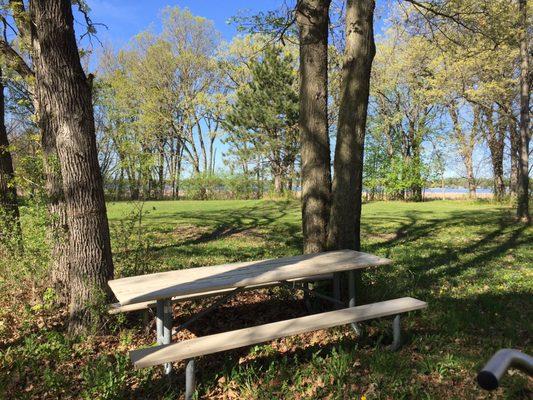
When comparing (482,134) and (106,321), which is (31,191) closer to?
(106,321)

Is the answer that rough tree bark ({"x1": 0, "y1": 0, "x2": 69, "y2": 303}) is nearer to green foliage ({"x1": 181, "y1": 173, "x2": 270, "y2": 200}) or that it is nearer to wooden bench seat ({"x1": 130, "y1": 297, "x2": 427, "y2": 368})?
wooden bench seat ({"x1": 130, "y1": 297, "x2": 427, "y2": 368})

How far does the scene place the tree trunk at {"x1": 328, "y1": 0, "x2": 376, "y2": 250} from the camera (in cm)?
493

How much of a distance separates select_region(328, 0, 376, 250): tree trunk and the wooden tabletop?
65cm

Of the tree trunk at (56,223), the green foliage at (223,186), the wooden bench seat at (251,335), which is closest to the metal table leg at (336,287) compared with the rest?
the wooden bench seat at (251,335)

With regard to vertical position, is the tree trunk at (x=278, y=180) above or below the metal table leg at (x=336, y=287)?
above

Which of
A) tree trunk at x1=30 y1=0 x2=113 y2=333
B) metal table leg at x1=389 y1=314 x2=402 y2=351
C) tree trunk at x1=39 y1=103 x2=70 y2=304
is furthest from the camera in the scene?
tree trunk at x1=39 y1=103 x2=70 y2=304

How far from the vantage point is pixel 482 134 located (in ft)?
89.6

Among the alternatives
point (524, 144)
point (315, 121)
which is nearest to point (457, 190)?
point (524, 144)

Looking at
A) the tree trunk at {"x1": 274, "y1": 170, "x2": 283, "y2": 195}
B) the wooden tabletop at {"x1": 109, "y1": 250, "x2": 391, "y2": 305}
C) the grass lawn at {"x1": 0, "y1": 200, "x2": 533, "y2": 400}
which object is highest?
the tree trunk at {"x1": 274, "y1": 170, "x2": 283, "y2": 195}

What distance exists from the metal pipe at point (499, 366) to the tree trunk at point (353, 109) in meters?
3.85

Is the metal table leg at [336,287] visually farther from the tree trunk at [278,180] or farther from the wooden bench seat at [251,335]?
the tree trunk at [278,180]

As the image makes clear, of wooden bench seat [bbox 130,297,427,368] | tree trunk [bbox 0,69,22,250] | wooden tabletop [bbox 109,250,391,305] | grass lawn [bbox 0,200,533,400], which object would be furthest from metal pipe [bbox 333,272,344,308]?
tree trunk [bbox 0,69,22,250]

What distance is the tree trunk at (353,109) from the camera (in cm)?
493

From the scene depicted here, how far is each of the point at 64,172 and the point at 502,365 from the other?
4214 millimetres
